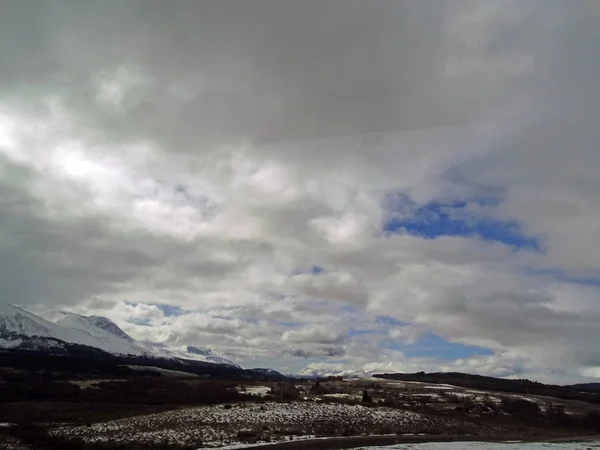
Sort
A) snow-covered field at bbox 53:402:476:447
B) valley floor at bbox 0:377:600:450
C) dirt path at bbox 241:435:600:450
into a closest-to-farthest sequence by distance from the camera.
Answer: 1. dirt path at bbox 241:435:600:450
2. valley floor at bbox 0:377:600:450
3. snow-covered field at bbox 53:402:476:447

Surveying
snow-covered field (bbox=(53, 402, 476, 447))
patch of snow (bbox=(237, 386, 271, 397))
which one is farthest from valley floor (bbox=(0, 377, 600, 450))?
patch of snow (bbox=(237, 386, 271, 397))

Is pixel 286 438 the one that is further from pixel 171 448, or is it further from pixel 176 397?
pixel 176 397

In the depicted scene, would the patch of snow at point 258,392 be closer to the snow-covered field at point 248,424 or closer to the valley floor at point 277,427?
the valley floor at point 277,427

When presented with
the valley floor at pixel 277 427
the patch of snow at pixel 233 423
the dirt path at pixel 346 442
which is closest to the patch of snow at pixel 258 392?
the valley floor at pixel 277 427

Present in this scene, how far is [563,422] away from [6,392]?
337 feet

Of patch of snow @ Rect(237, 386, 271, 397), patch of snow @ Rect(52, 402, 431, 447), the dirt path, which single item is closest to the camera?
the dirt path

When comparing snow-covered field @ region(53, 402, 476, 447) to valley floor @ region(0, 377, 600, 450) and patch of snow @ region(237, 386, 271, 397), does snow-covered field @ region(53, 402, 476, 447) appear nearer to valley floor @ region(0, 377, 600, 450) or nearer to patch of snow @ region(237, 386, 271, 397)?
valley floor @ region(0, 377, 600, 450)

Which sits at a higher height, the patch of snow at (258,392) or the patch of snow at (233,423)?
the patch of snow at (258,392)

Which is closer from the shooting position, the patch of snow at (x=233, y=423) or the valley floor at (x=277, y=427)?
the valley floor at (x=277, y=427)

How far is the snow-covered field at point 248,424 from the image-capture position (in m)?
38.8

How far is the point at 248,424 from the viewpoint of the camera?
159 feet

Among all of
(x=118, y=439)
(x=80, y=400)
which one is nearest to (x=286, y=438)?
(x=118, y=439)

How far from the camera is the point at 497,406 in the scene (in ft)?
307

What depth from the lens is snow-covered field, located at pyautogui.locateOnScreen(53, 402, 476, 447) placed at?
38.8 meters
